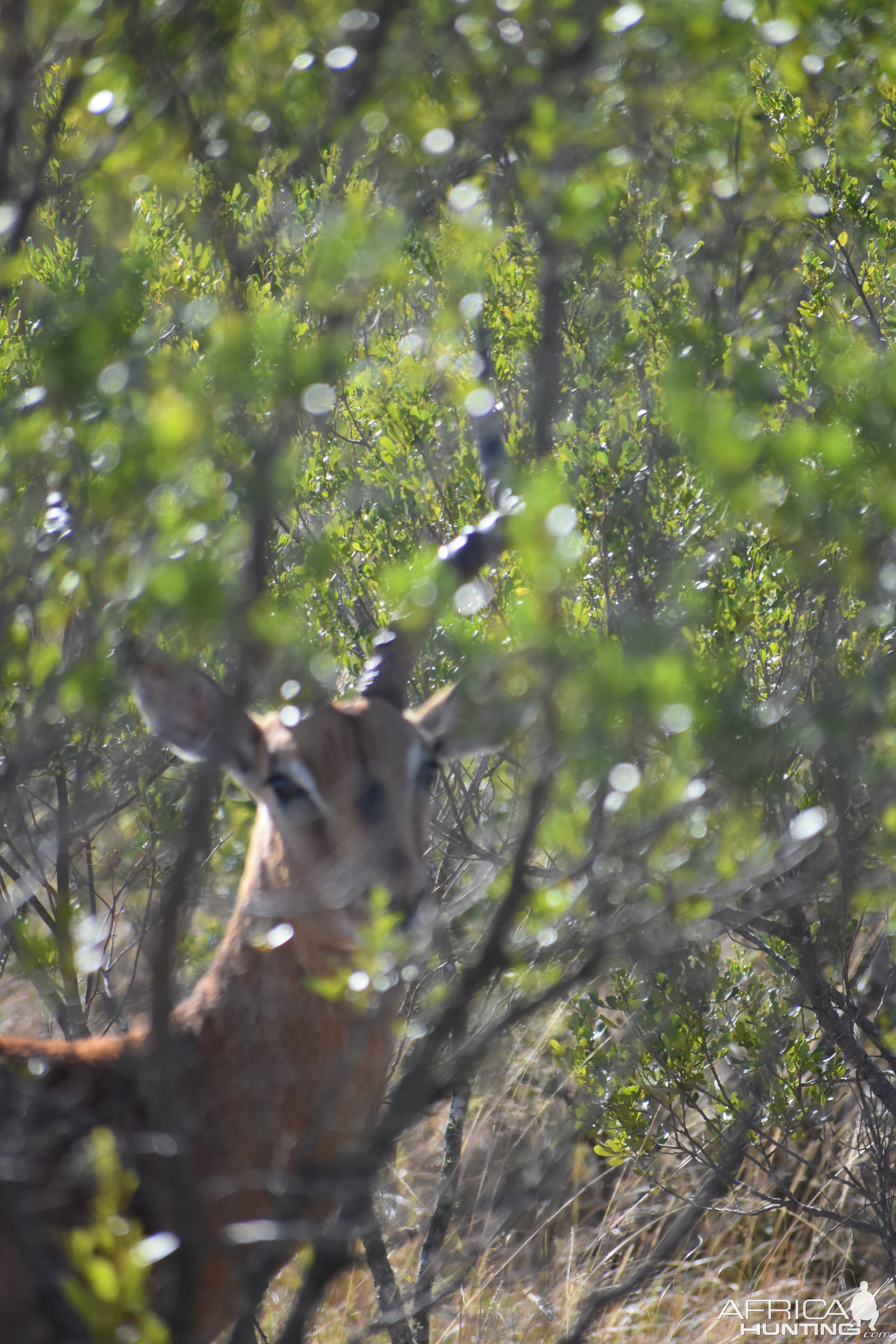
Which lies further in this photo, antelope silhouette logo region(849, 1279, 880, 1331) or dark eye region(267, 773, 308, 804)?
antelope silhouette logo region(849, 1279, 880, 1331)

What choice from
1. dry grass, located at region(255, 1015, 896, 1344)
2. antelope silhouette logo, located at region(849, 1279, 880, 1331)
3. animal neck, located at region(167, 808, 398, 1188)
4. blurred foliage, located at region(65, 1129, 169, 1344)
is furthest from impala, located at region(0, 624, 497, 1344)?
antelope silhouette logo, located at region(849, 1279, 880, 1331)

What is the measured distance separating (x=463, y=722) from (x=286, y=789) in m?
1.54

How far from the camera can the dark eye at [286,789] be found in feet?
11.8

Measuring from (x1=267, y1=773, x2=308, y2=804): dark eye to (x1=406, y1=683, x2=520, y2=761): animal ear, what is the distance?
0.50 metres

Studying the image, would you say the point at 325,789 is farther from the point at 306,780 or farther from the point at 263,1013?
the point at 263,1013

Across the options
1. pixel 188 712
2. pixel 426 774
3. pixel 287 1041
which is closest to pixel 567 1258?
pixel 287 1041

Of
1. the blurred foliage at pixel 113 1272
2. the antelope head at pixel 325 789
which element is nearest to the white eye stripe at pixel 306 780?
the antelope head at pixel 325 789

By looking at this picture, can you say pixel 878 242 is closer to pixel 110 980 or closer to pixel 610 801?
pixel 610 801

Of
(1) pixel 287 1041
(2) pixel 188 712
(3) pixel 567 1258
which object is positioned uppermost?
(2) pixel 188 712

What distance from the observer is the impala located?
300cm

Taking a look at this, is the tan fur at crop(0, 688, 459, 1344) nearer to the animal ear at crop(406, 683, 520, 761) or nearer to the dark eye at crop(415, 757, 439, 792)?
the dark eye at crop(415, 757, 439, 792)

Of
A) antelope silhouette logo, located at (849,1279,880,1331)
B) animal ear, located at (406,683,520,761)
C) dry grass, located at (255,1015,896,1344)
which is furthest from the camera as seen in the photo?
dry grass, located at (255,1015,896,1344)

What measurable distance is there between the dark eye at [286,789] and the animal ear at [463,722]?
496 millimetres

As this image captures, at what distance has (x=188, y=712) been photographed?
3.66 m
